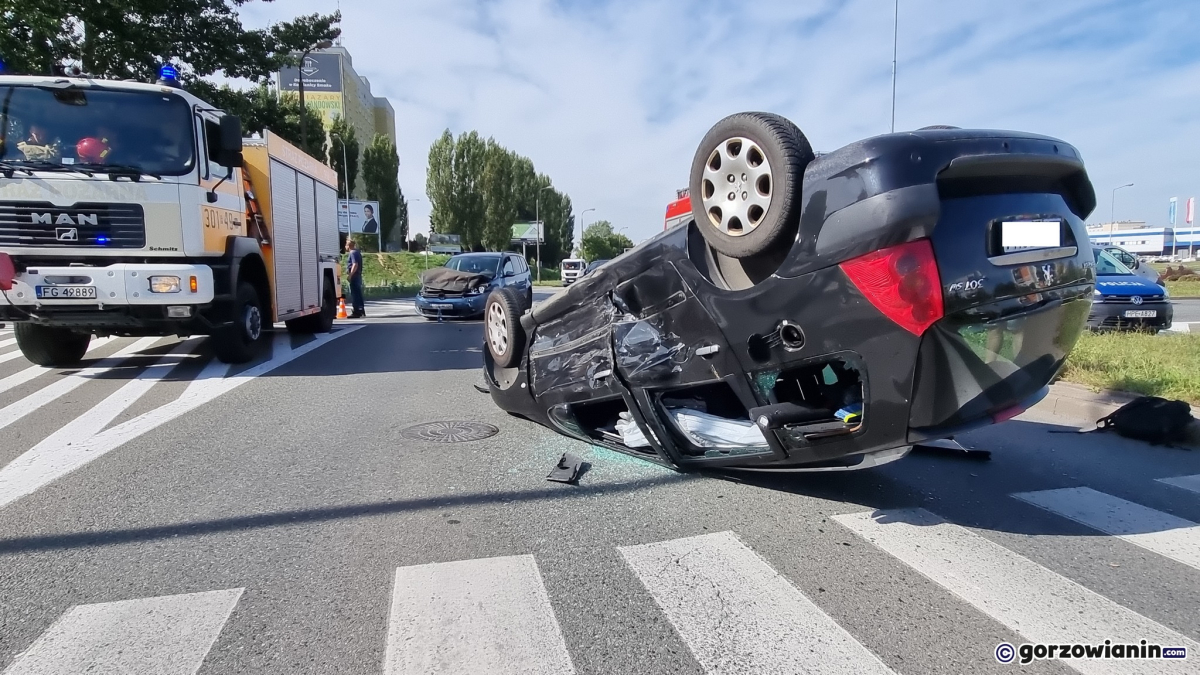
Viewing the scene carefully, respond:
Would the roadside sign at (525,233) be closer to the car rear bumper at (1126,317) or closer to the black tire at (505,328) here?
the car rear bumper at (1126,317)

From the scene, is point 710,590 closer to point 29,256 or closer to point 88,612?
point 88,612

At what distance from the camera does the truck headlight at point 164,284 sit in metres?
6.89

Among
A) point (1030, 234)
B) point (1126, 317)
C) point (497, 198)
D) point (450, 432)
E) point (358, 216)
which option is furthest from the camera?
point (497, 198)

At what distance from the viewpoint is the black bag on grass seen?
506 cm

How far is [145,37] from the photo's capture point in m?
17.4

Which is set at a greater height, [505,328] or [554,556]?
[505,328]

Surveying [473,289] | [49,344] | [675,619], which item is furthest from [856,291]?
[473,289]

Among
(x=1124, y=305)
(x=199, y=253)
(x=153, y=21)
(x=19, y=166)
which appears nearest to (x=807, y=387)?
(x=199, y=253)

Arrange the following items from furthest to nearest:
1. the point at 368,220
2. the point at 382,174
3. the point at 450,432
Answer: the point at 382,174, the point at 368,220, the point at 450,432

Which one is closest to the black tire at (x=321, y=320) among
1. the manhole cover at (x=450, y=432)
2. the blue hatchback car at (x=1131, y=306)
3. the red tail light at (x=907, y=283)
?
the manhole cover at (x=450, y=432)

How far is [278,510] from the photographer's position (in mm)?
3715

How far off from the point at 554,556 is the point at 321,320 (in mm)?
10866

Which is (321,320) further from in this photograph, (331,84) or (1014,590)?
(331,84)

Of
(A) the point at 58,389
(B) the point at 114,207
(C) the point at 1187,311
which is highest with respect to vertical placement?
(B) the point at 114,207
